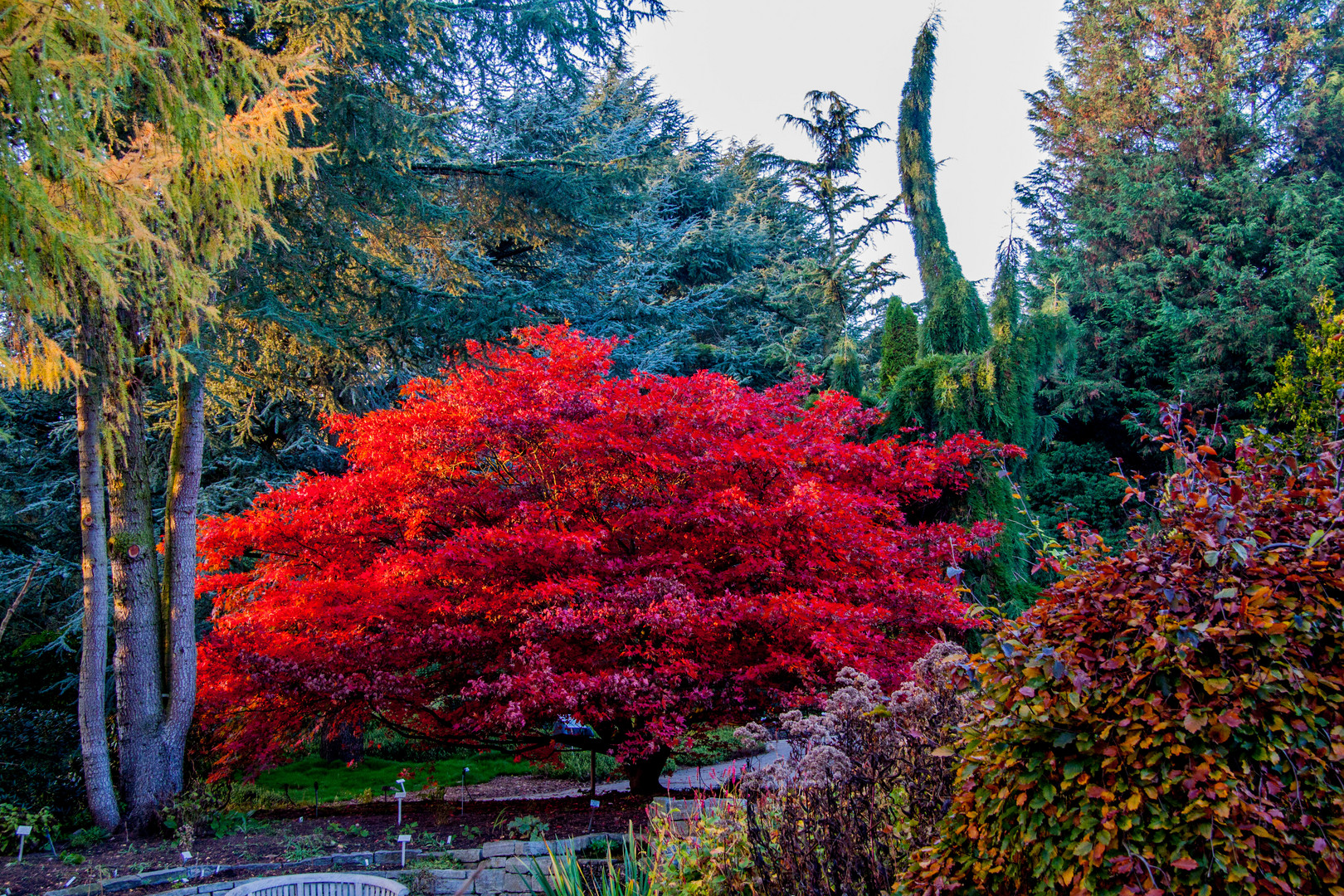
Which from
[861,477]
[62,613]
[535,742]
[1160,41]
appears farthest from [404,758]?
[1160,41]

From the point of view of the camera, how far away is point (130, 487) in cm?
706

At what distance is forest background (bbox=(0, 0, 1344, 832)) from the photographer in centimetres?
897

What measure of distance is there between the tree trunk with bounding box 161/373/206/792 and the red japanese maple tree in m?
0.21

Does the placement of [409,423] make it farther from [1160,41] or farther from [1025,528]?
[1160,41]

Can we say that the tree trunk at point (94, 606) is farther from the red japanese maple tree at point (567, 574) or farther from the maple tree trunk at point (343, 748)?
the maple tree trunk at point (343, 748)

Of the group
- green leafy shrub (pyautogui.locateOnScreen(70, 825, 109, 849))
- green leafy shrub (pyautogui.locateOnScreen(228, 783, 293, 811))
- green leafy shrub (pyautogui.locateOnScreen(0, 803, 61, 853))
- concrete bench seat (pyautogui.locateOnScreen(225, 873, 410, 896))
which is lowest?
green leafy shrub (pyautogui.locateOnScreen(228, 783, 293, 811))

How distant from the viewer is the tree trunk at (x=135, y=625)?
6.69 m

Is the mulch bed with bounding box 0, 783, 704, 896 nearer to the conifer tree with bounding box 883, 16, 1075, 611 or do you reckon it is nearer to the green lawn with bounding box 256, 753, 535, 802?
the green lawn with bounding box 256, 753, 535, 802

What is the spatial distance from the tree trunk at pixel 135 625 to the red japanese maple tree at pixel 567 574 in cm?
47

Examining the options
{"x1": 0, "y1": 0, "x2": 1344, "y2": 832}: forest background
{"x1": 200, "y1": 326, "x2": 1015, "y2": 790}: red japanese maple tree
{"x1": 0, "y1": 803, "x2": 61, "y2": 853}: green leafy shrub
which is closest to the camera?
{"x1": 200, "y1": 326, "x2": 1015, "y2": 790}: red japanese maple tree

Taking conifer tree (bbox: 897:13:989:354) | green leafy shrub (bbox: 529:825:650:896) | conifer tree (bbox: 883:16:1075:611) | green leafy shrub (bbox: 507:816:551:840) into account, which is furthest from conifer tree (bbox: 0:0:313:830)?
conifer tree (bbox: 897:13:989:354)

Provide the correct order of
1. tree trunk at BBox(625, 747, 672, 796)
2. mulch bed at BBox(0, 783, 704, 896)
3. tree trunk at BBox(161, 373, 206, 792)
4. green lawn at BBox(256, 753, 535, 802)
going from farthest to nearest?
green lawn at BBox(256, 753, 535, 802), tree trunk at BBox(625, 747, 672, 796), tree trunk at BBox(161, 373, 206, 792), mulch bed at BBox(0, 783, 704, 896)

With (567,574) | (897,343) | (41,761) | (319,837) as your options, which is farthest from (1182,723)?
(897,343)

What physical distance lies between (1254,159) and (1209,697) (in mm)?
21681
